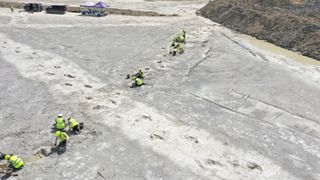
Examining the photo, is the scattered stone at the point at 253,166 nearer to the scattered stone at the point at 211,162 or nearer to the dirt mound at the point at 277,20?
the scattered stone at the point at 211,162

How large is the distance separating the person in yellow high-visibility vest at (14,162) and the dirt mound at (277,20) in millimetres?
23947

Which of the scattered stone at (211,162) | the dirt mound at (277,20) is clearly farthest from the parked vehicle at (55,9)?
the scattered stone at (211,162)

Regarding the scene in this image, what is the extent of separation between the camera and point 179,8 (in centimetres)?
5356

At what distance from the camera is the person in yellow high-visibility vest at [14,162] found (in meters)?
12.9

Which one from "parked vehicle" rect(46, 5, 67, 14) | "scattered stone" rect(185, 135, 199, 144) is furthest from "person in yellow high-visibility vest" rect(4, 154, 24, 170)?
"parked vehicle" rect(46, 5, 67, 14)

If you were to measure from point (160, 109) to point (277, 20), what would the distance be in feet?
73.5

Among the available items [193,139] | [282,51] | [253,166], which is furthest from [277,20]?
[253,166]

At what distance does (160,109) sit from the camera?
1859 centimetres

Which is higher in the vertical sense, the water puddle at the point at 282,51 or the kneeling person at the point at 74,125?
the water puddle at the point at 282,51

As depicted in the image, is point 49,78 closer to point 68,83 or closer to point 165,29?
point 68,83

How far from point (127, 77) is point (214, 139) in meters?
8.96

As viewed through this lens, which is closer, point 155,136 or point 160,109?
point 155,136

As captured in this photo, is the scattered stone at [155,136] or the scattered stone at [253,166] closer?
the scattered stone at [253,166]

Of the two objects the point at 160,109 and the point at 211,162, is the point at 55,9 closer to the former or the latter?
the point at 160,109
